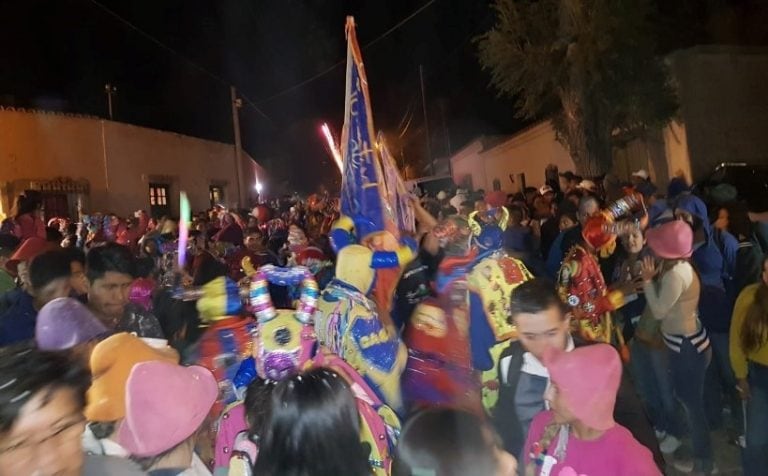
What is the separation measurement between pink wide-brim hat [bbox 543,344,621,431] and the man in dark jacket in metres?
0.48

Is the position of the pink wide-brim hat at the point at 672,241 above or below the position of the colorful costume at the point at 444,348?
above

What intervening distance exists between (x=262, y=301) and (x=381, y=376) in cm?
113

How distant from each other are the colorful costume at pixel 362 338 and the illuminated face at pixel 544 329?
871 millimetres

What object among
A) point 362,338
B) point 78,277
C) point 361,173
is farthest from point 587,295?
point 78,277

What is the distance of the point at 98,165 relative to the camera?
836 inches

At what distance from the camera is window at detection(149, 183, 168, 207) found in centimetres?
2460

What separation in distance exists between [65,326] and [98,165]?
63.1 feet

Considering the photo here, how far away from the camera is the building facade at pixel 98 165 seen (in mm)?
17641

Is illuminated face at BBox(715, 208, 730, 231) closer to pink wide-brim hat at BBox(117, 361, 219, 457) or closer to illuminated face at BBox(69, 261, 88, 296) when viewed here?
illuminated face at BBox(69, 261, 88, 296)

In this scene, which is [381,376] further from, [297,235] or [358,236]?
[297,235]

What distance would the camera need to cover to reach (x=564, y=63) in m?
19.7

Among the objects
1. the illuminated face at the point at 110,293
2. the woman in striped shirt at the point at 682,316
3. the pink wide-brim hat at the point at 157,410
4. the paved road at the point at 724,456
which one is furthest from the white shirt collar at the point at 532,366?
the paved road at the point at 724,456

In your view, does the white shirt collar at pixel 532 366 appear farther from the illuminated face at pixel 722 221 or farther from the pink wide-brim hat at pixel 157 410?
the illuminated face at pixel 722 221

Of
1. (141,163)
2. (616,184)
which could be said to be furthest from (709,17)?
(141,163)
